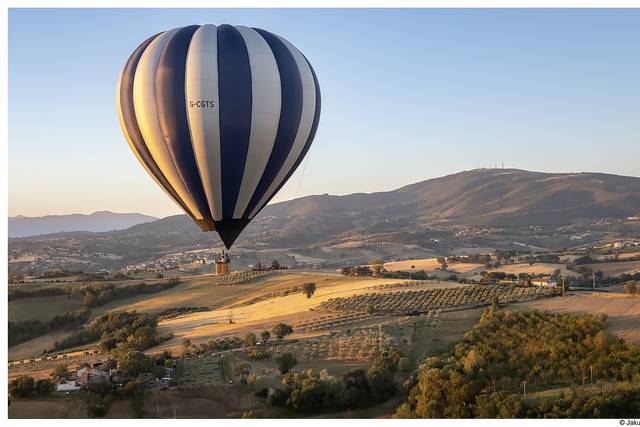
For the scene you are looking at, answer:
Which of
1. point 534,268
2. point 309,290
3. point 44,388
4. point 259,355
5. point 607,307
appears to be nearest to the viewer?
point 44,388

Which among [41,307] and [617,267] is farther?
[617,267]

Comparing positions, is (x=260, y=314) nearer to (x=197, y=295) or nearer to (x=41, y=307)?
(x=197, y=295)

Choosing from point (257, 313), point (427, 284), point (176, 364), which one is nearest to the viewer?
point (176, 364)

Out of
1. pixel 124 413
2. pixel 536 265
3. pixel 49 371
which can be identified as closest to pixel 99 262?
pixel 536 265

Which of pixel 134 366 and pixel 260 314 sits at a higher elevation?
pixel 134 366

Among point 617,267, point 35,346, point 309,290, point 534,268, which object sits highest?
point 309,290

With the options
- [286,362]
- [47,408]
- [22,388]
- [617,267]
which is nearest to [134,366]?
[22,388]

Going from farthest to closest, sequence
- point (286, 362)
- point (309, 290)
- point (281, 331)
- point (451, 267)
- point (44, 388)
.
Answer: point (451, 267)
point (309, 290)
point (281, 331)
point (286, 362)
point (44, 388)

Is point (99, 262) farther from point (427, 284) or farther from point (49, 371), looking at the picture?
point (49, 371)
